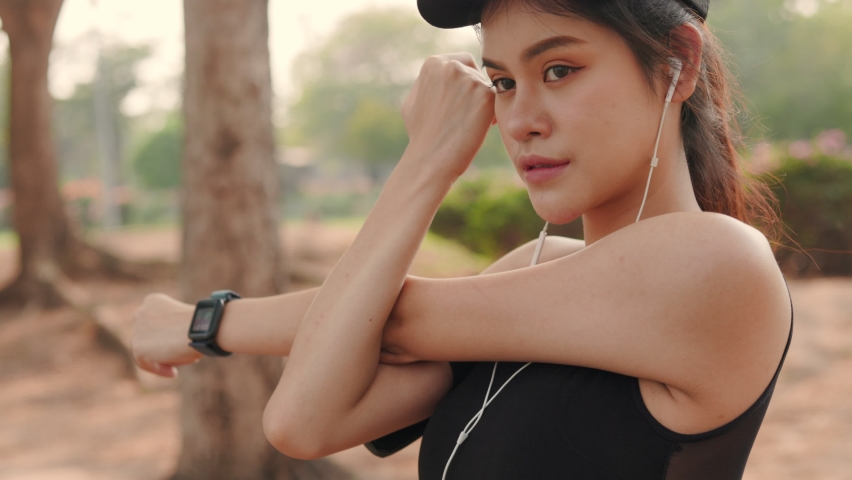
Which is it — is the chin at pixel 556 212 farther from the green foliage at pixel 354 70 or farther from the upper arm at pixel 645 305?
the green foliage at pixel 354 70

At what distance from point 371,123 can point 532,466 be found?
44.2m

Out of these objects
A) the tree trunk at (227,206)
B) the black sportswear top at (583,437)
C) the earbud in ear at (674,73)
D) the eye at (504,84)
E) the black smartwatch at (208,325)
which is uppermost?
the earbud in ear at (674,73)

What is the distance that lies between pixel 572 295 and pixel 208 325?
0.85 metres

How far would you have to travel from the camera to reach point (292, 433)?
1.44 metres

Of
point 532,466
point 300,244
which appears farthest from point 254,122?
point 300,244

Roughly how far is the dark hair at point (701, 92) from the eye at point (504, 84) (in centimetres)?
12

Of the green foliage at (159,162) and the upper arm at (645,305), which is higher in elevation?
the upper arm at (645,305)

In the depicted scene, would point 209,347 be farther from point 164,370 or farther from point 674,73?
point 674,73

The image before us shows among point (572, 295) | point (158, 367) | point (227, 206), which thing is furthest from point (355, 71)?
point (572, 295)

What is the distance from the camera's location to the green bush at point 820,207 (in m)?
10.3

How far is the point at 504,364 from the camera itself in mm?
1426

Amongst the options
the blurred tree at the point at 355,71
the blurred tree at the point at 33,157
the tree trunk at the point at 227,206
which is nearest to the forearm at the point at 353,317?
the tree trunk at the point at 227,206

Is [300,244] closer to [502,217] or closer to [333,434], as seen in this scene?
[502,217]

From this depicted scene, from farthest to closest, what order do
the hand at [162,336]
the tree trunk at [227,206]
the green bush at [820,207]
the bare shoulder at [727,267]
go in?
the green bush at [820,207], the tree trunk at [227,206], the hand at [162,336], the bare shoulder at [727,267]
